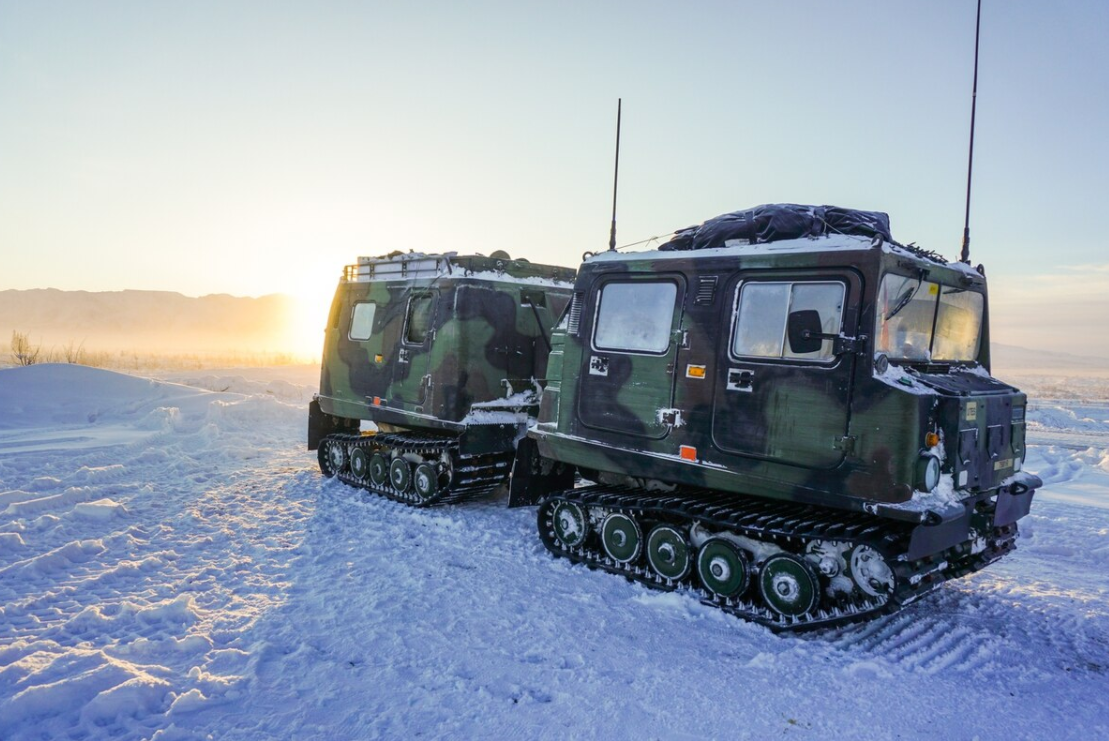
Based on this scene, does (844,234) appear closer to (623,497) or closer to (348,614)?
(623,497)

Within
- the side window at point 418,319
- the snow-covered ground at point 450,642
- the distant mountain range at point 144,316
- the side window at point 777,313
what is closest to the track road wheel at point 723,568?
the snow-covered ground at point 450,642

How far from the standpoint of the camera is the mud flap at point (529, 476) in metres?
7.84

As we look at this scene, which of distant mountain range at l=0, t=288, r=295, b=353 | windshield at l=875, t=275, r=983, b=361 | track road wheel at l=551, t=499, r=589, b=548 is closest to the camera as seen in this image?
windshield at l=875, t=275, r=983, b=361

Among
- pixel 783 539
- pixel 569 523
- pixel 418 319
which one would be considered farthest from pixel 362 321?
pixel 783 539

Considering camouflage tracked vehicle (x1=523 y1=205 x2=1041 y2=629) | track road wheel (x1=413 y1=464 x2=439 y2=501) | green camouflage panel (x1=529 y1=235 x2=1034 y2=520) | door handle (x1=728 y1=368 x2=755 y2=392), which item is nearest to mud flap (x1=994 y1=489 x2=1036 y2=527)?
camouflage tracked vehicle (x1=523 y1=205 x2=1041 y2=629)

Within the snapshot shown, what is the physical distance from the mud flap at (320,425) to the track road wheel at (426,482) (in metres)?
2.77

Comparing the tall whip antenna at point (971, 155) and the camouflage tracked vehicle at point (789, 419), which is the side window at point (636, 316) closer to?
the camouflage tracked vehicle at point (789, 419)

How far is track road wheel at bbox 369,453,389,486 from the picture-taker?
9883mm

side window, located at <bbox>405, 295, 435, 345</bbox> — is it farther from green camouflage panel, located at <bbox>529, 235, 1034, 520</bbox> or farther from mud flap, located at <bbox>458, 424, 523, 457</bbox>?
green camouflage panel, located at <bbox>529, 235, 1034, 520</bbox>

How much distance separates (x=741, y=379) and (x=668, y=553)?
5.61 ft

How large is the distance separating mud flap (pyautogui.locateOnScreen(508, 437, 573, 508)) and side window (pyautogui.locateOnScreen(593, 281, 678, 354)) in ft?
5.64

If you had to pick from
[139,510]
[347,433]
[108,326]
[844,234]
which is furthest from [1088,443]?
[108,326]

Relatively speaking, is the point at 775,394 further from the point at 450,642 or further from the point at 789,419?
the point at 450,642

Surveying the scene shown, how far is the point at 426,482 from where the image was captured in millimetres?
9117
